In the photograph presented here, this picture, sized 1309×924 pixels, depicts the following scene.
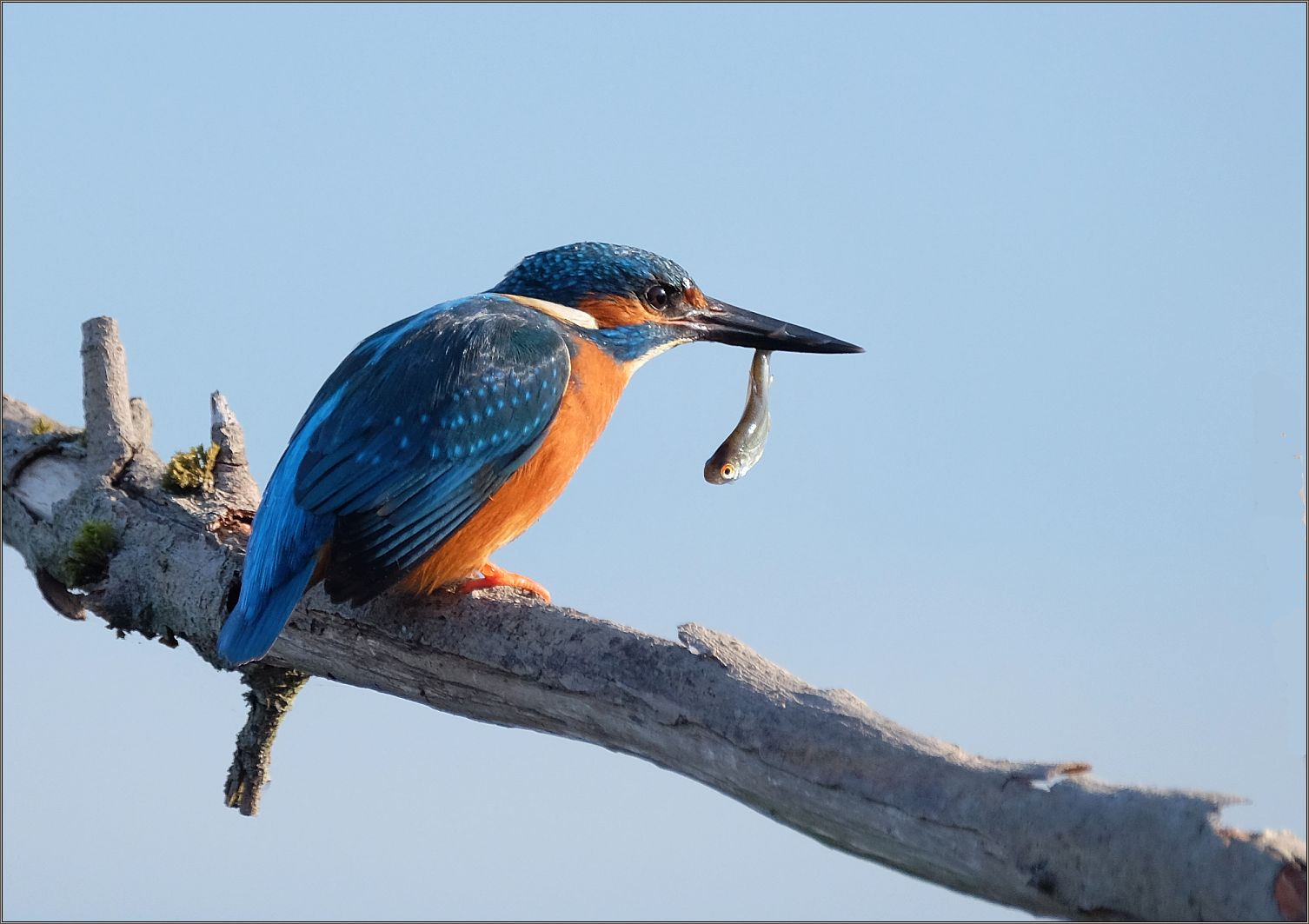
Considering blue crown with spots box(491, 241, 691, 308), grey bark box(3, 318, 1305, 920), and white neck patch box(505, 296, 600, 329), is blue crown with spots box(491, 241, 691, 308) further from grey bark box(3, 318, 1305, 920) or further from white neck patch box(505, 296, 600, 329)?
grey bark box(3, 318, 1305, 920)

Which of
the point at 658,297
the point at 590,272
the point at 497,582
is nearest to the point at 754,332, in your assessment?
the point at 658,297

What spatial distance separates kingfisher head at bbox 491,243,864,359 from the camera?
4.10 metres

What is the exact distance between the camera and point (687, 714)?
2.82 metres

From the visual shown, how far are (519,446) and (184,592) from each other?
129 centimetres

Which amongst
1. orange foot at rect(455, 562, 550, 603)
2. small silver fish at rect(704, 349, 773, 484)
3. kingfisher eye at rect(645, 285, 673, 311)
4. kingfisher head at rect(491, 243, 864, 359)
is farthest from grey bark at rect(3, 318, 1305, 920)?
kingfisher eye at rect(645, 285, 673, 311)

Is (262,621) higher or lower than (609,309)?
lower

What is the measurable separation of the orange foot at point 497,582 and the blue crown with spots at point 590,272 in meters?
0.94

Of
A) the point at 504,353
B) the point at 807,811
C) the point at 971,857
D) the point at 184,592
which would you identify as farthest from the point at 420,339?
the point at 971,857

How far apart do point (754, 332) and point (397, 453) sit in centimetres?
155

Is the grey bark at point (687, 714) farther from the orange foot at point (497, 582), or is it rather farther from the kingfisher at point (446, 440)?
the kingfisher at point (446, 440)

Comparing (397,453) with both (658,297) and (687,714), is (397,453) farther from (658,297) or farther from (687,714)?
(658,297)

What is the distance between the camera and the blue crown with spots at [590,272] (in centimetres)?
410

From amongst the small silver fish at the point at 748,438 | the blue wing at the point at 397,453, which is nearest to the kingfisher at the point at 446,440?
the blue wing at the point at 397,453

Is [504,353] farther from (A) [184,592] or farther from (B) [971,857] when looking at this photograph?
(B) [971,857]
